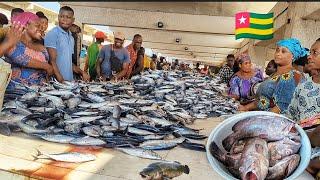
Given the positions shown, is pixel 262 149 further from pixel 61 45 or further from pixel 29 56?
pixel 61 45

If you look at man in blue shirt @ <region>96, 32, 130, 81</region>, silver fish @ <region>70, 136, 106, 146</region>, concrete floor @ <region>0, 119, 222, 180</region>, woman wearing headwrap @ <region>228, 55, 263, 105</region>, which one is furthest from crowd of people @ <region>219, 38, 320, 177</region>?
man in blue shirt @ <region>96, 32, 130, 81</region>

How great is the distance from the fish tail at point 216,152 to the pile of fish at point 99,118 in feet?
1.34

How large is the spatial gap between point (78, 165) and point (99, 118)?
2.98 feet

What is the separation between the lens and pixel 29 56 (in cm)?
429

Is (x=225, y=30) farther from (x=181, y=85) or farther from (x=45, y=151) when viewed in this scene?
(x=45, y=151)

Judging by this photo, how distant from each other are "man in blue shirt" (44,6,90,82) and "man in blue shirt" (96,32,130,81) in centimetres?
Result: 171

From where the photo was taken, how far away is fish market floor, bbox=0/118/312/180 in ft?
7.38

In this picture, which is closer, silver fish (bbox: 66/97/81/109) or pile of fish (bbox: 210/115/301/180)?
pile of fish (bbox: 210/115/301/180)

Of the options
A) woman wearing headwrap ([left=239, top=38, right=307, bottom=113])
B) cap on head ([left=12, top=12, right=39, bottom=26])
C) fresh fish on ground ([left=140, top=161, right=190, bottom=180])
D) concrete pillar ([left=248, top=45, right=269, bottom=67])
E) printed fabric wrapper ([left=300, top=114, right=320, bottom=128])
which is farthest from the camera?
concrete pillar ([left=248, top=45, right=269, bottom=67])

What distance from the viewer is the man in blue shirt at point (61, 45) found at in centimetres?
493

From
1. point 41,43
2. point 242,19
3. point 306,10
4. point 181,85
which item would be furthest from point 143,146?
point 242,19

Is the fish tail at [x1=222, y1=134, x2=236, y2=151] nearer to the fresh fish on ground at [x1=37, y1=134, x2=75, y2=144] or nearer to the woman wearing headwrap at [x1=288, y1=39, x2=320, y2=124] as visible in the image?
the woman wearing headwrap at [x1=288, y1=39, x2=320, y2=124]

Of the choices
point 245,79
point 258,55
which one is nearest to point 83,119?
point 245,79

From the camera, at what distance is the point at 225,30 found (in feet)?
51.4
